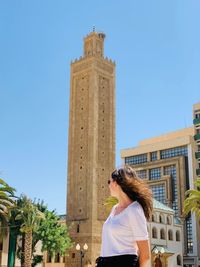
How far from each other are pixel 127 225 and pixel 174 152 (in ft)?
281

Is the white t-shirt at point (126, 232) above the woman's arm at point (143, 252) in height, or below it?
above

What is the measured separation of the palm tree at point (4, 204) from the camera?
3685 cm

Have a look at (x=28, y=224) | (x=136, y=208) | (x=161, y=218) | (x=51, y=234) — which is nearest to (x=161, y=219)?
(x=161, y=218)

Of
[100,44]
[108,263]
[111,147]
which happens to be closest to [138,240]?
[108,263]

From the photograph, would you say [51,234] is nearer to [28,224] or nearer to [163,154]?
[28,224]

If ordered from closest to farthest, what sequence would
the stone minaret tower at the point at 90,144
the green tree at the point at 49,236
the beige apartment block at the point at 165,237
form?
the green tree at the point at 49,236, the beige apartment block at the point at 165,237, the stone minaret tower at the point at 90,144

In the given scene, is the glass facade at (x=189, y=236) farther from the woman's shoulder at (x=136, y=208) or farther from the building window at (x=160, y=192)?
the woman's shoulder at (x=136, y=208)

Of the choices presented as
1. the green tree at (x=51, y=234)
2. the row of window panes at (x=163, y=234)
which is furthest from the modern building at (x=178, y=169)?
the green tree at (x=51, y=234)

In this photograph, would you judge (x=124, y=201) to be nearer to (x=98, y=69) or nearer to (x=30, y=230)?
(x=30, y=230)

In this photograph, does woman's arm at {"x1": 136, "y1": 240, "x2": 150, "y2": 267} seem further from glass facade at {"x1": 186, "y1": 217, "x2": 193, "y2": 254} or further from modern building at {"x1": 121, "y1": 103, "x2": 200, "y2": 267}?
glass facade at {"x1": 186, "y1": 217, "x2": 193, "y2": 254}

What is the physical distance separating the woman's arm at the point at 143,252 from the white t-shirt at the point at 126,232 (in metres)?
0.04

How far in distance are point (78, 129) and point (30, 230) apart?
26981 millimetres

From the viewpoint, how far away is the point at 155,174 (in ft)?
294

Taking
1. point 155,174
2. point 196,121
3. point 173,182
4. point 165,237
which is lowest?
point 165,237
